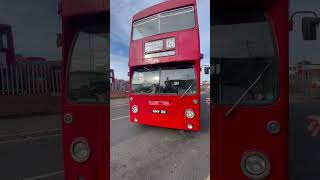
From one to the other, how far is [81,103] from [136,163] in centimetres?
69

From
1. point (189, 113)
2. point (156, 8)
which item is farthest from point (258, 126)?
point (156, 8)

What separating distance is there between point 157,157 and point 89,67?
81cm

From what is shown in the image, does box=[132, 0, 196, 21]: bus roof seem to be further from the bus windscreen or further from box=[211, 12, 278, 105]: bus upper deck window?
the bus windscreen

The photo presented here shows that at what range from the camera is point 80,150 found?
1.93 metres

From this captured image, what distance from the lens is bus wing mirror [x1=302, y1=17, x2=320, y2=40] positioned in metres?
1.64

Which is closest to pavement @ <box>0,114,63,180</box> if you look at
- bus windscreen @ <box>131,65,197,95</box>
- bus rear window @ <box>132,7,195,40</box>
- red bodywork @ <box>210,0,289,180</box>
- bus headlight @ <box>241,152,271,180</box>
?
bus windscreen @ <box>131,65,197,95</box>

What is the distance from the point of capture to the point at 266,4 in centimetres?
161

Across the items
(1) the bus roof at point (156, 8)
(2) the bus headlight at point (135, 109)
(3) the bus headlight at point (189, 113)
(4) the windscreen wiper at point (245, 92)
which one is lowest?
(3) the bus headlight at point (189, 113)

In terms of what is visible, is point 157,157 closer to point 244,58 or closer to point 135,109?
point 135,109

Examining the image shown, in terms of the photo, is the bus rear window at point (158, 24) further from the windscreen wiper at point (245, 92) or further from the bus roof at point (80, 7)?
the windscreen wiper at point (245, 92)

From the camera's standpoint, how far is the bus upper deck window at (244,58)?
159cm

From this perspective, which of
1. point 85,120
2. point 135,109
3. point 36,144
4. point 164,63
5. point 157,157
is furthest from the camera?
point 36,144

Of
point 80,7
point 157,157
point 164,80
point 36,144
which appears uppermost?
point 80,7

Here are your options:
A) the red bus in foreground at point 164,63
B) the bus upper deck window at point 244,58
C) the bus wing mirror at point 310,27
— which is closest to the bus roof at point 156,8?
the red bus in foreground at point 164,63
